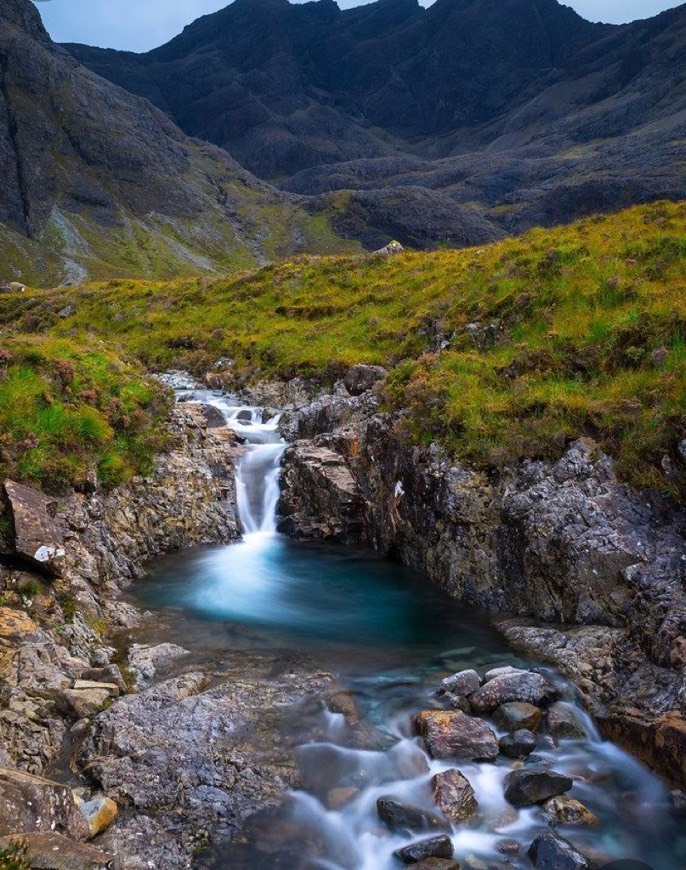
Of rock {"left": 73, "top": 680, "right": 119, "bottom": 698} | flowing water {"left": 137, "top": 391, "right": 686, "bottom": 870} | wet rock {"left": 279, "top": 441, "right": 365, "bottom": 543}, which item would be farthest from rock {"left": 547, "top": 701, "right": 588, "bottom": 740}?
wet rock {"left": 279, "top": 441, "right": 365, "bottom": 543}

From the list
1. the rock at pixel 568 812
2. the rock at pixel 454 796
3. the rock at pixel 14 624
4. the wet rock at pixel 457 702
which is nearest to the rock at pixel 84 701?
the rock at pixel 14 624

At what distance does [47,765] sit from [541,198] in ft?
608

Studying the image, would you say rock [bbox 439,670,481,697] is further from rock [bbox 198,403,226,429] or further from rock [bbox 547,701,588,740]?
rock [bbox 198,403,226,429]

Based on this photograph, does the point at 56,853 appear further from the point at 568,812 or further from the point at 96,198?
the point at 96,198

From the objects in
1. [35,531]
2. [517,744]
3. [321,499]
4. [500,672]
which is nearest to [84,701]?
[35,531]

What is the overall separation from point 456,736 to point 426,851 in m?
1.94

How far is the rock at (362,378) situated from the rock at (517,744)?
14671 millimetres

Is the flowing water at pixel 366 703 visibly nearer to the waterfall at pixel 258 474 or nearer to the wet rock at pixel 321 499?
the waterfall at pixel 258 474

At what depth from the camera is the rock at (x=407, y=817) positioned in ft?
23.9

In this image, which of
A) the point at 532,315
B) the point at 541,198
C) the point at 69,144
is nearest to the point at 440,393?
the point at 532,315

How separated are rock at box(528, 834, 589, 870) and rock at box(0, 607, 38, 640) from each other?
26.0ft

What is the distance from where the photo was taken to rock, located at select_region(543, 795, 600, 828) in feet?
24.0

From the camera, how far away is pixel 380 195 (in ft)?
585

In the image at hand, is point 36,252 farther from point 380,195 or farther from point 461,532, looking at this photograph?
point 461,532
